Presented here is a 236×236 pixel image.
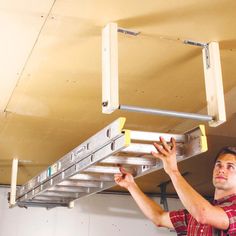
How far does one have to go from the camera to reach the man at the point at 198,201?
5.74 feet

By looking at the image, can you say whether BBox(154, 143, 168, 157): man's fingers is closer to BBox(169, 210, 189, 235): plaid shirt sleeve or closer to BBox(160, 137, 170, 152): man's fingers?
BBox(160, 137, 170, 152): man's fingers

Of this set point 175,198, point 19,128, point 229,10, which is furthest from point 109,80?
point 175,198

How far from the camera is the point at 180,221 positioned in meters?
2.28

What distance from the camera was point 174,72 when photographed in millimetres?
2262

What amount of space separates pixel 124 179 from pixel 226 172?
2.13 feet

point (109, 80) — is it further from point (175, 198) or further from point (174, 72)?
point (175, 198)

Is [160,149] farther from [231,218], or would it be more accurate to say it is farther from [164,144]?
[231,218]

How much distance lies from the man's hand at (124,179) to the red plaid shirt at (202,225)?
1.04ft

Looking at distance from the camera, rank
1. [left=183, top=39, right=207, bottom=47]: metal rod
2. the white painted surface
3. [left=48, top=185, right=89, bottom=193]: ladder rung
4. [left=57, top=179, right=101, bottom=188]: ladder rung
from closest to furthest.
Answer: [left=183, top=39, right=207, bottom=47]: metal rod < [left=57, top=179, right=101, bottom=188]: ladder rung < [left=48, top=185, right=89, bottom=193]: ladder rung < the white painted surface

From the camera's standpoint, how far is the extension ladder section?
1.83m

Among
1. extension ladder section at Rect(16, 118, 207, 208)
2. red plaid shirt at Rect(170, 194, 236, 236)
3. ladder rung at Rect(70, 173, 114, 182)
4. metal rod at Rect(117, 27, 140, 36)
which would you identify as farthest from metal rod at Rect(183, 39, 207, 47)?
ladder rung at Rect(70, 173, 114, 182)

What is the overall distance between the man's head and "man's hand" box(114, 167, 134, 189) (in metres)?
0.54

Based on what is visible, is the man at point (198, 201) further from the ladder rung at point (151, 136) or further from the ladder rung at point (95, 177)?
→ the ladder rung at point (95, 177)

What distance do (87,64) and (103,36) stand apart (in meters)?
0.36
